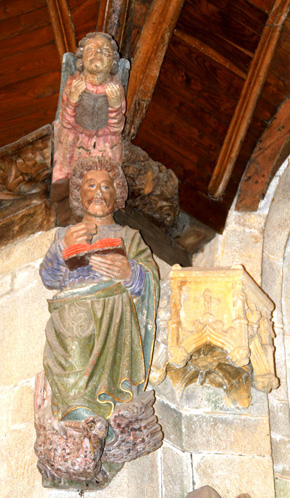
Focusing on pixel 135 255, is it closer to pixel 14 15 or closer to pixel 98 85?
pixel 98 85

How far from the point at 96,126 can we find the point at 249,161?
88cm

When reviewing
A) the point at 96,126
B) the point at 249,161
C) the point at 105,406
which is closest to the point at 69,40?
the point at 96,126

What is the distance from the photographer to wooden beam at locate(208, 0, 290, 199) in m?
4.34

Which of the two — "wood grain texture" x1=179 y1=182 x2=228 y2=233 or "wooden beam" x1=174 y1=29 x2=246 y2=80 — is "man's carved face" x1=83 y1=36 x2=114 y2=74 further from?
"wood grain texture" x1=179 y1=182 x2=228 y2=233

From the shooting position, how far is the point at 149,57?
14.4 ft

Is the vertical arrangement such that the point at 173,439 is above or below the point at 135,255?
below

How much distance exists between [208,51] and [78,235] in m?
1.36

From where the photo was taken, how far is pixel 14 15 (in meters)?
4.20

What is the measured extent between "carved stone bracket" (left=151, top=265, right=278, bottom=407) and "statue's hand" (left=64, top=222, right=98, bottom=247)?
0.43m

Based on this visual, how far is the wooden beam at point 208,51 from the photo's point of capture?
14.3ft

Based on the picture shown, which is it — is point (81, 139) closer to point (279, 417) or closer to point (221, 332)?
point (221, 332)

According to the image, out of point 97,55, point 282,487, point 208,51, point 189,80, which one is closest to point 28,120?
point 97,55

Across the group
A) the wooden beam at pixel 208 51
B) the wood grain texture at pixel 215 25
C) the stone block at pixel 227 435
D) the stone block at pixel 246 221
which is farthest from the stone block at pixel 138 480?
the wood grain texture at pixel 215 25

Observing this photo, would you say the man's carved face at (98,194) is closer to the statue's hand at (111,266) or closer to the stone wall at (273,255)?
the statue's hand at (111,266)
